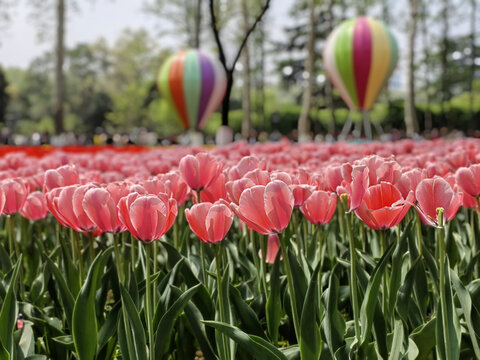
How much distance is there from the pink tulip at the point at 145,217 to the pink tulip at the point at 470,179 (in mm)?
895

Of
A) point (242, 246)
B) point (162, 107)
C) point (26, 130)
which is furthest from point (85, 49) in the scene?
point (242, 246)

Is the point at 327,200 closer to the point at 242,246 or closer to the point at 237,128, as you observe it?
the point at 242,246

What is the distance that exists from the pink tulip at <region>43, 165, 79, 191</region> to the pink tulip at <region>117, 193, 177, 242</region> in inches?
25.5

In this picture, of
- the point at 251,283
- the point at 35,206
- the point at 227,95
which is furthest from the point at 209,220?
the point at 227,95

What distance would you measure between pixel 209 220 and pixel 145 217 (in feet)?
0.49

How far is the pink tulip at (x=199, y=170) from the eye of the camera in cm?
A: 188

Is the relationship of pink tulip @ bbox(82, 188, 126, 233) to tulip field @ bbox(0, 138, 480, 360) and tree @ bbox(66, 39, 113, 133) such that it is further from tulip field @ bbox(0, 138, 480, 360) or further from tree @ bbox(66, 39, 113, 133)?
tree @ bbox(66, 39, 113, 133)

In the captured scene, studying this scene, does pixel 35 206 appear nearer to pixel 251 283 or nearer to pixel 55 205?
pixel 55 205

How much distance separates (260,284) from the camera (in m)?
2.06

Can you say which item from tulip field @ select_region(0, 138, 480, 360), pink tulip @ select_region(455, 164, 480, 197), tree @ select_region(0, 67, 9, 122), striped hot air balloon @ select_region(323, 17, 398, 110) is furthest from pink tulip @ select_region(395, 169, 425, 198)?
tree @ select_region(0, 67, 9, 122)

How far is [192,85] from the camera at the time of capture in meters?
18.7

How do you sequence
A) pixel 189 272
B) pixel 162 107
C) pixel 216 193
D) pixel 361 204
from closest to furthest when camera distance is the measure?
pixel 361 204 < pixel 189 272 < pixel 216 193 < pixel 162 107

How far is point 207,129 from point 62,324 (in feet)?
134

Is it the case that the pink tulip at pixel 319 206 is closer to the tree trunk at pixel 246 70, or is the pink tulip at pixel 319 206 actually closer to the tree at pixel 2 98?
the tree trunk at pixel 246 70
